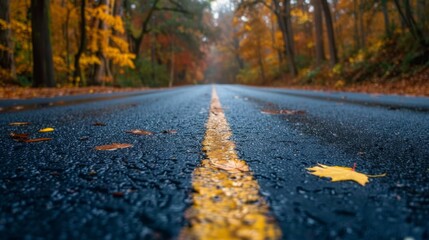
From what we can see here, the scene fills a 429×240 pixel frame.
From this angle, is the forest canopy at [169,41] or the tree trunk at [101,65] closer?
the forest canopy at [169,41]

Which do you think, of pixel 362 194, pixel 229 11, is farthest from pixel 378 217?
pixel 229 11

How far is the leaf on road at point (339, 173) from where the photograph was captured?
3.38 ft

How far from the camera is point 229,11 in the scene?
62.3 m

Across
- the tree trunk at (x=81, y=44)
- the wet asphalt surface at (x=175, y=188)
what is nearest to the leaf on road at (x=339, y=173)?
the wet asphalt surface at (x=175, y=188)

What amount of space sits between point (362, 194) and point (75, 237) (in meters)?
0.75

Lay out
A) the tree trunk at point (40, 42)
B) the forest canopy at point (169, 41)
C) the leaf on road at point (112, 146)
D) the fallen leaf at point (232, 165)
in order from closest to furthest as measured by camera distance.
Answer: the fallen leaf at point (232, 165), the leaf on road at point (112, 146), the tree trunk at point (40, 42), the forest canopy at point (169, 41)

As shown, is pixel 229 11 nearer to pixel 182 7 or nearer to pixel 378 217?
pixel 182 7

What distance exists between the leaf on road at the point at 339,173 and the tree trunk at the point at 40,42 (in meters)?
10.7

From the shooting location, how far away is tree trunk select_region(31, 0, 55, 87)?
9.80m

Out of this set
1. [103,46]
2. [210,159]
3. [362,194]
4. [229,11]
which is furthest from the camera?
[229,11]

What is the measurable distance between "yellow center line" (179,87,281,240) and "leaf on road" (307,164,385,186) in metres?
0.26

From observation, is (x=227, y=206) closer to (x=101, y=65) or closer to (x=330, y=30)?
(x=101, y=65)

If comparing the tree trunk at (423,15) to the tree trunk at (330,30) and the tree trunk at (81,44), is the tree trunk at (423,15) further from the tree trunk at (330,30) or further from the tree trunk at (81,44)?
the tree trunk at (81,44)

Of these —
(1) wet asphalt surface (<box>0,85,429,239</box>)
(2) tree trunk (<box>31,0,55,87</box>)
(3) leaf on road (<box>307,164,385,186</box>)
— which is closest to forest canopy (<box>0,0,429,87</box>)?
(2) tree trunk (<box>31,0,55,87</box>)
